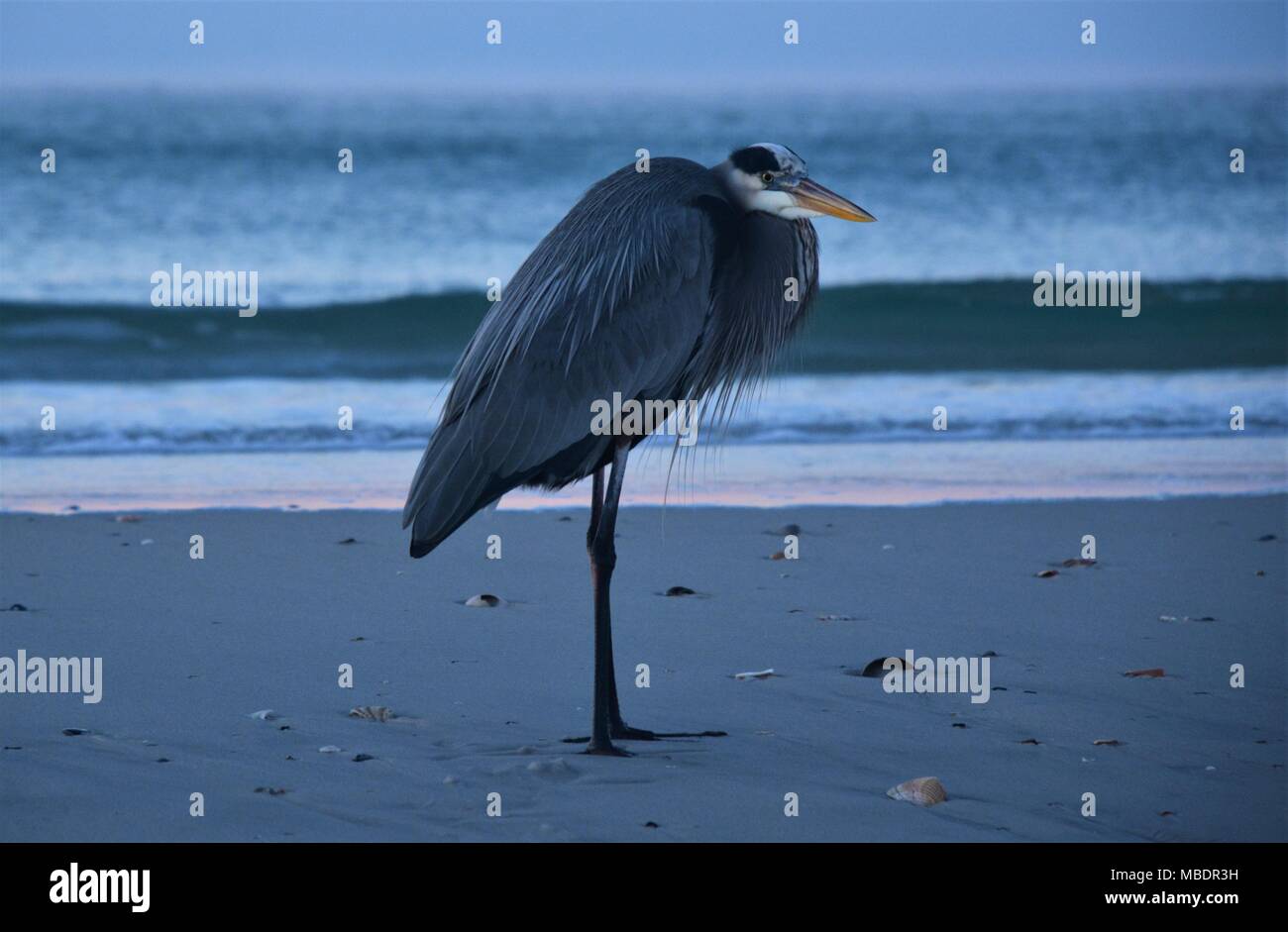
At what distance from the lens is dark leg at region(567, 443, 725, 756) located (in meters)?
4.77

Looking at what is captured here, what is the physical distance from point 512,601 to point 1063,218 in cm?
1777

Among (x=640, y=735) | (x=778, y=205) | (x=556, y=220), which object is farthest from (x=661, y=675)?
(x=556, y=220)

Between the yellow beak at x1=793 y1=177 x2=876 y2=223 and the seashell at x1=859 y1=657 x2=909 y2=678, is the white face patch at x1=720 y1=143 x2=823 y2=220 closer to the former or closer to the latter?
the yellow beak at x1=793 y1=177 x2=876 y2=223

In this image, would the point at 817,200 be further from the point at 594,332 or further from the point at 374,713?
the point at 374,713

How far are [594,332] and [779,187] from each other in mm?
794

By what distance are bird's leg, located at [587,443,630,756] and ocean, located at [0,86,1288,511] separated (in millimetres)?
982

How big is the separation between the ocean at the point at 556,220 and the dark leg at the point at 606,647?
3.31 feet

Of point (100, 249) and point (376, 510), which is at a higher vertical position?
point (100, 249)

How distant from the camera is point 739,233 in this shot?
520 centimetres

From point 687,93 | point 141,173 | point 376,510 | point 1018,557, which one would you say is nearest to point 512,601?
point 376,510

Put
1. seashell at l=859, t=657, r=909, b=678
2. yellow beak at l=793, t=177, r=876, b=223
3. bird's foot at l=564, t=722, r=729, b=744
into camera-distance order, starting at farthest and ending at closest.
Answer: seashell at l=859, t=657, r=909, b=678 < yellow beak at l=793, t=177, r=876, b=223 < bird's foot at l=564, t=722, r=729, b=744

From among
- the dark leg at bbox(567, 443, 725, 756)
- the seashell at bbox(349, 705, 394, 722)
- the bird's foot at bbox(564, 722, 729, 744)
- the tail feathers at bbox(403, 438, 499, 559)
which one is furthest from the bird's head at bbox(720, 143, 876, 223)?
the seashell at bbox(349, 705, 394, 722)

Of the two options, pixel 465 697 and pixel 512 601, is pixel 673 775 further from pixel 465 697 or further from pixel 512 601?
pixel 512 601

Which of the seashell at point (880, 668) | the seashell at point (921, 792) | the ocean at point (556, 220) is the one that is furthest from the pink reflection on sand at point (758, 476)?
the seashell at point (921, 792)
